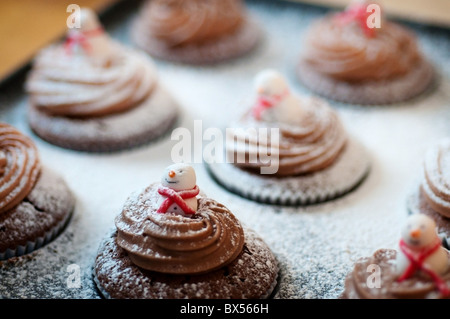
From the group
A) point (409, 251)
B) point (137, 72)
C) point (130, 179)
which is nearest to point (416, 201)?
point (409, 251)

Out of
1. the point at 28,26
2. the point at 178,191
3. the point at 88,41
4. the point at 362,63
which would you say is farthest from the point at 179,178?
the point at 28,26

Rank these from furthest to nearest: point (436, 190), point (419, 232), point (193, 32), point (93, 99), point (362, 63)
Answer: point (193, 32), point (362, 63), point (93, 99), point (436, 190), point (419, 232)

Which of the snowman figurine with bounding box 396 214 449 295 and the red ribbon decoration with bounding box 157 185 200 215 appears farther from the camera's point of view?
the red ribbon decoration with bounding box 157 185 200 215

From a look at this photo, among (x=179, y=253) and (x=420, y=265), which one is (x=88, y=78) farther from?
(x=420, y=265)

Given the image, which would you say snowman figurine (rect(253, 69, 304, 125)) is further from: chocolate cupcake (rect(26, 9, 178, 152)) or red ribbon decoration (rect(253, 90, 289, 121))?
Result: chocolate cupcake (rect(26, 9, 178, 152))

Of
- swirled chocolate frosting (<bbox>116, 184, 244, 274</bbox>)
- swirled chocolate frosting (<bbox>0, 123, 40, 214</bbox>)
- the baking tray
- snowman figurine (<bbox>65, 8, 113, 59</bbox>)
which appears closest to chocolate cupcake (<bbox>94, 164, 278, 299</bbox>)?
swirled chocolate frosting (<bbox>116, 184, 244, 274</bbox>)

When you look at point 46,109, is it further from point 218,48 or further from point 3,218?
point 218,48
